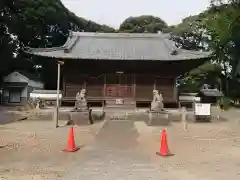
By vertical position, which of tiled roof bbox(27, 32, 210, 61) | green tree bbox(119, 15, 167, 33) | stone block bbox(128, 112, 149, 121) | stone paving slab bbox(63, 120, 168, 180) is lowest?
stone paving slab bbox(63, 120, 168, 180)

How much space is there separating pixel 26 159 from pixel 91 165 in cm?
212

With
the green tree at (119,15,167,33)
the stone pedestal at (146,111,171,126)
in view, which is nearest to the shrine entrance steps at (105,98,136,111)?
the stone pedestal at (146,111,171,126)

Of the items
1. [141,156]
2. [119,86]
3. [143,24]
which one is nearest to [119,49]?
[119,86]

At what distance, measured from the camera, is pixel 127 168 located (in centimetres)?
819

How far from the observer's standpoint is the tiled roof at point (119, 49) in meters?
26.7

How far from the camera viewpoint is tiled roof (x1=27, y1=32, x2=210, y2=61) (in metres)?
26.7

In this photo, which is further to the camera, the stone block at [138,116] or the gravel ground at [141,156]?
Answer: the stone block at [138,116]

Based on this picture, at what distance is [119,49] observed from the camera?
29.6m

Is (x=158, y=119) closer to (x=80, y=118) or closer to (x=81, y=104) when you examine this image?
(x=80, y=118)

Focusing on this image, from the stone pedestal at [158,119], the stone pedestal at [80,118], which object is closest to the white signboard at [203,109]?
the stone pedestal at [158,119]

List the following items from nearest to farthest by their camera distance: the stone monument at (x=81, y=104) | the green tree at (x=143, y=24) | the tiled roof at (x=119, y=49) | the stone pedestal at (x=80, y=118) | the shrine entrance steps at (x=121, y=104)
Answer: the stone pedestal at (x=80, y=118), the stone monument at (x=81, y=104), the tiled roof at (x=119, y=49), the shrine entrance steps at (x=121, y=104), the green tree at (x=143, y=24)

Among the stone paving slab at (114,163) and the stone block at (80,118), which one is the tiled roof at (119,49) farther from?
the stone paving slab at (114,163)

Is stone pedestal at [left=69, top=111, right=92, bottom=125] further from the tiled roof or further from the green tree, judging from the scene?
the green tree

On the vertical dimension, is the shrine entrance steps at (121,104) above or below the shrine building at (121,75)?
below
